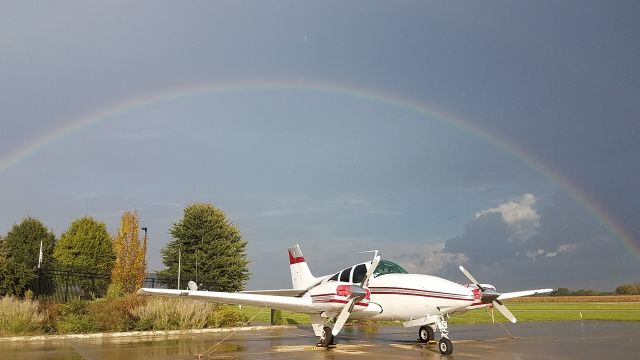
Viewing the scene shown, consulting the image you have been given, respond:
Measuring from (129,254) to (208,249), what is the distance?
9.78 meters

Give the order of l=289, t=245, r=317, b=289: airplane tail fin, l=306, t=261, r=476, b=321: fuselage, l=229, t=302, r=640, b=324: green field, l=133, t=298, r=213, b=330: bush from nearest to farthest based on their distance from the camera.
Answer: l=306, t=261, r=476, b=321: fuselage
l=133, t=298, r=213, b=330: bush
l=289, t=245, r=317, b=289: airplane tail fin
l=229, t=302, r=640, b=324: green field

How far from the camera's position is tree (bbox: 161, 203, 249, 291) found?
2178 inches

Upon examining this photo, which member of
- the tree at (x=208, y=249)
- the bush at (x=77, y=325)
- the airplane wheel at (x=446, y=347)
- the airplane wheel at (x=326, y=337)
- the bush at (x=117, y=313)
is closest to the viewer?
the airplane wheel at (x=446, y=347)

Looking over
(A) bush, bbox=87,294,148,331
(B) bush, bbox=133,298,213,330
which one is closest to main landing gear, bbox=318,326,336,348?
(B) bush, bbox=133,298,213,330

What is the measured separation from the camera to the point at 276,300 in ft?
59.5

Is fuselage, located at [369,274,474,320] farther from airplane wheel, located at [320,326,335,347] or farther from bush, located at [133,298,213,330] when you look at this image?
bush, located at [133,298,213,330]

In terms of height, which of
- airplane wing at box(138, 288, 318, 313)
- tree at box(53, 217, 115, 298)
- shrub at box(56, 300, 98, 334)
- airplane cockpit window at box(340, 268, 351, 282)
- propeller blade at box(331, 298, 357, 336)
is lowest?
shrub at box(56, 300, 98, 334)

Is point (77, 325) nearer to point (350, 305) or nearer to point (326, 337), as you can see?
point (326, 337)

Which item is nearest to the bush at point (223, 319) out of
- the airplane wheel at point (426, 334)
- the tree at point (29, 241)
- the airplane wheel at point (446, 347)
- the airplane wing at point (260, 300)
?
the airplane wing at point (260, 300)

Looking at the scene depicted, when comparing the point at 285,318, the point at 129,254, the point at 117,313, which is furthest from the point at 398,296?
the point at 129,254

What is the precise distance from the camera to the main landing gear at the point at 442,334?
50.5 feet

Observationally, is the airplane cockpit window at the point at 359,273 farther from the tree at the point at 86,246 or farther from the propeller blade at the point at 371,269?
the tree at the point at 86,246

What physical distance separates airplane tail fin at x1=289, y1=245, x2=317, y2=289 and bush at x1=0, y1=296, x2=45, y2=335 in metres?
11.3

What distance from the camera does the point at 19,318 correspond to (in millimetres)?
21766
